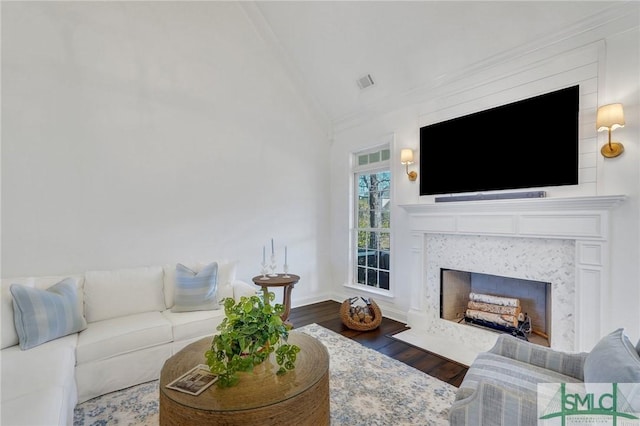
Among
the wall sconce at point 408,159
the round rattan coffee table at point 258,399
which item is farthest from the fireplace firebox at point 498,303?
the round rattan coffee table at point 258,399

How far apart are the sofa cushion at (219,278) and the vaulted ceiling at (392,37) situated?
2.86 m

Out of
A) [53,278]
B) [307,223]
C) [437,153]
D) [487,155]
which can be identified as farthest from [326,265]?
[53,278]

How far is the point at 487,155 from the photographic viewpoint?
3084 mm

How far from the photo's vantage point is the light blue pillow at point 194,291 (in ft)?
9.62

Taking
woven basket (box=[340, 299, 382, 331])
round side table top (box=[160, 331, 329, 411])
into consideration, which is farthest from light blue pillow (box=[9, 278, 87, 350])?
woven basket (box=[340, 299, 382, 331])

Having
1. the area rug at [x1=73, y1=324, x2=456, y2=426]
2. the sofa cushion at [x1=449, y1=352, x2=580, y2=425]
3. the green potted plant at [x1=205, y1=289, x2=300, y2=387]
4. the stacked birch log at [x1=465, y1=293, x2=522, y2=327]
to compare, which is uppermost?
the green potted plant at [x1=205, y1=289, x2=300, y2=387]

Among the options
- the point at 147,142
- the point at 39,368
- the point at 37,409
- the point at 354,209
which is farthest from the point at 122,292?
the point at 354,209

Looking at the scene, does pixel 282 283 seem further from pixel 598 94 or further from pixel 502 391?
pixel 598 94

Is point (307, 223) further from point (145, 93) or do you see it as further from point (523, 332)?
point (523, 332)

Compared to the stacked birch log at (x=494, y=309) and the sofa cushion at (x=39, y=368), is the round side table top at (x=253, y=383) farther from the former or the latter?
the stacked birch log at (x=494, y=309)

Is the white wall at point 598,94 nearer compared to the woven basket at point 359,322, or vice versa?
the white wall at point 598,94

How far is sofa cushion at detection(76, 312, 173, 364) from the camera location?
7.38 feet

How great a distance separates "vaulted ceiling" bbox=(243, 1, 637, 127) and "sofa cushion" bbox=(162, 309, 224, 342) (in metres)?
3.34

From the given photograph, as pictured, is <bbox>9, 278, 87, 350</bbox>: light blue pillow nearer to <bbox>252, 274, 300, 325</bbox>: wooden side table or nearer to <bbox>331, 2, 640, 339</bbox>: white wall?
<bbox>252, 274, 300, 325</bbox>: wooden side table
